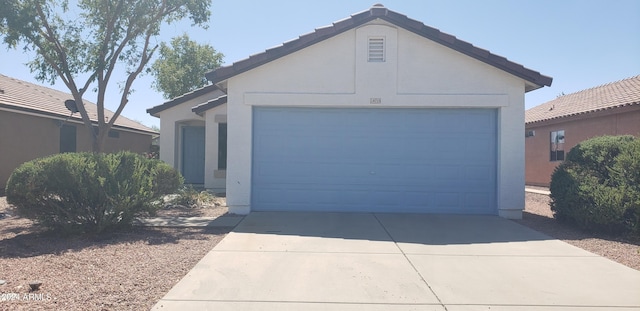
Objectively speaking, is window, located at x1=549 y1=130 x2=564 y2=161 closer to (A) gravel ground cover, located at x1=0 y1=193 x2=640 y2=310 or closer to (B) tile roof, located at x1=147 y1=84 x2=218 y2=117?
(A) gravel ground cover, located at x1=0 y1=193 x2=640 y2=310

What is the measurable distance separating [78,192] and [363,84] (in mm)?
6116

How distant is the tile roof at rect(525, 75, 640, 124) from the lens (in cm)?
1523

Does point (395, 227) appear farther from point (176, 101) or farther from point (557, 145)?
point (557, 145)

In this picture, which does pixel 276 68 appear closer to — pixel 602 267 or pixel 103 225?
pixel 103 225

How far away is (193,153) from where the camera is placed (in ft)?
54.1

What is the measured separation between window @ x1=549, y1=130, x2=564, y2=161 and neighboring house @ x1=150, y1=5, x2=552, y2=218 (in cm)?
957

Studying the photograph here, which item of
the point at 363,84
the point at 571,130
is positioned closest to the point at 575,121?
the point at 571,130

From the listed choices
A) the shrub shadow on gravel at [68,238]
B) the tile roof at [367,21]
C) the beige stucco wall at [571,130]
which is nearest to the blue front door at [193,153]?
the tile roof at [367,21]

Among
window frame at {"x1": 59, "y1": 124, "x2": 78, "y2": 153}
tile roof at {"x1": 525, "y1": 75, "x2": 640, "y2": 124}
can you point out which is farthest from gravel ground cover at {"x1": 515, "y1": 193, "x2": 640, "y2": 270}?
window frame at {"x1": 59, "y1": 124, "x2": 78, "y2": 153}

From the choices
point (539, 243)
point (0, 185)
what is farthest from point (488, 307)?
point (0, 185)

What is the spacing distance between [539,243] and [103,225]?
294 inches

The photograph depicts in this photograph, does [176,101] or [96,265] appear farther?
[176,101]

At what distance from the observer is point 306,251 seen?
6.68m

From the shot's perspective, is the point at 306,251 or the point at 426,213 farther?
the point at 426,213
